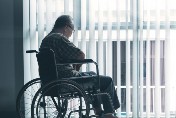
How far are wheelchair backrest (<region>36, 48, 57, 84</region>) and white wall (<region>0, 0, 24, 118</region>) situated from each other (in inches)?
41.1

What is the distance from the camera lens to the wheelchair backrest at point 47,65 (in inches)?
115

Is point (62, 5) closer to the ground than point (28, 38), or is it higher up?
higher up

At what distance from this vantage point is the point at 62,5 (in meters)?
3.93

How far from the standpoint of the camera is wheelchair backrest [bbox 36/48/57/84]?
2.93m

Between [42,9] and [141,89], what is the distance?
1.31m

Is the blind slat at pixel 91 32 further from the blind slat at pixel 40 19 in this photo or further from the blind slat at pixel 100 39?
the blind slat at pixel 40 19

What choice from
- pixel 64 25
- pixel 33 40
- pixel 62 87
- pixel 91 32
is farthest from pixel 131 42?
pixel 62 87

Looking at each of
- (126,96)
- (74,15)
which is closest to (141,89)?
(126,96)

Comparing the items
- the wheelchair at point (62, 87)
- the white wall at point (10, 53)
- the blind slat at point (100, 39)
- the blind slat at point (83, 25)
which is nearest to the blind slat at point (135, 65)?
the blind slat at point (100, 39)

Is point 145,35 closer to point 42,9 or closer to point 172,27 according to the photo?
point 172,27

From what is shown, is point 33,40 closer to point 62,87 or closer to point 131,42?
point 131,42

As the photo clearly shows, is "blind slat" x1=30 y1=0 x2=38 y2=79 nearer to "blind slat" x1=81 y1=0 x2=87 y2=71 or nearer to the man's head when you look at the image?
"blind slat" x1=81 y1=0 x2=87 y2=71

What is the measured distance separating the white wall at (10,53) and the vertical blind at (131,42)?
6.4 inches

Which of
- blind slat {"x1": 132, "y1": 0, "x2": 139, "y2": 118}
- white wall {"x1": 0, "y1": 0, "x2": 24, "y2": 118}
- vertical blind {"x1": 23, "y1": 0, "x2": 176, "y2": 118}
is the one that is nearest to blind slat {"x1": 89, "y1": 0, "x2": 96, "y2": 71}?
vertical blind {"x1": 23, "y1": 0, "x2": 176, "y2": 118}
